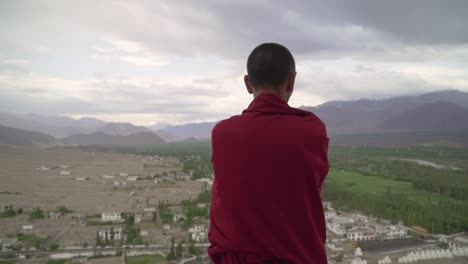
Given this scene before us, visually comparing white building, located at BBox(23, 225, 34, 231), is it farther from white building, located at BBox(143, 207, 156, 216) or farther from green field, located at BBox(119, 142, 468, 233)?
green field, located at BBox(119, 142, 468, 233)

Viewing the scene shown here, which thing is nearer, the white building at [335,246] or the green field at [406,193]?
the white building at [335,246]

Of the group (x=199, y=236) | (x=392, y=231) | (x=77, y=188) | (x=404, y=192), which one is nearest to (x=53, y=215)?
(x=199, y=236)

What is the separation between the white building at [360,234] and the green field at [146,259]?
4.53 m

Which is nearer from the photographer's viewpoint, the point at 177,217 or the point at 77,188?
the point at 177,217

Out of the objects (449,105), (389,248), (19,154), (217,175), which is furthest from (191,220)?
→ (449,105)

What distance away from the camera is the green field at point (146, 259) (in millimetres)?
6719

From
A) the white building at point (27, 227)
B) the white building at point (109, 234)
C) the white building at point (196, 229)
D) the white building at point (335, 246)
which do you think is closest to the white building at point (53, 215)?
the white building at point (27, 227)

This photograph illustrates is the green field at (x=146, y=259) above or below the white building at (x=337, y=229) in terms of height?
above

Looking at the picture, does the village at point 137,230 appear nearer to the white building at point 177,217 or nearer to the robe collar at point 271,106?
the white building at point 177,217

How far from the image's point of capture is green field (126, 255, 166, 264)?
672 centimetres

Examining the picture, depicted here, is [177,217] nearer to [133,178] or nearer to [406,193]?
[406,193]

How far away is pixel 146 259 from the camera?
693 cm

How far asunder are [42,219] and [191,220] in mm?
4082

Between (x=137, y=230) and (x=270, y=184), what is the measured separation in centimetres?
860
